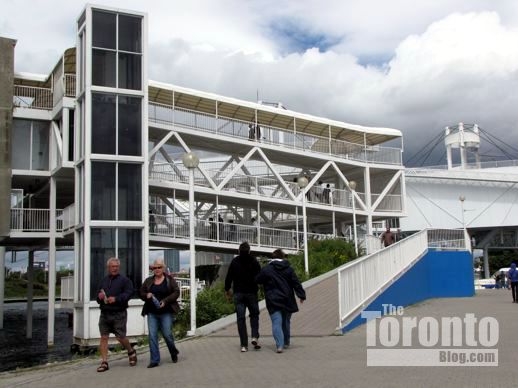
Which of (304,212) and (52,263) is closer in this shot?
(304,212)

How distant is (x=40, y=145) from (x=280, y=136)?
13.7 metres

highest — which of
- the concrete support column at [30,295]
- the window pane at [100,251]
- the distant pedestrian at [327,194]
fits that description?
the distant pedestrian at [327,194]

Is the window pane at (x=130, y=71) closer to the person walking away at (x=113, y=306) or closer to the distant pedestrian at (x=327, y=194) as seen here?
the distant pedestrian at (x=327, y=194)

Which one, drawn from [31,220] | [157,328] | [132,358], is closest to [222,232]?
[31,220]

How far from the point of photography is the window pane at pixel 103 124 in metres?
23.3

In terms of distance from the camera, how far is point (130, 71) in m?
24.5

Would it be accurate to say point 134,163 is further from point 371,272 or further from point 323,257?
point 371,272

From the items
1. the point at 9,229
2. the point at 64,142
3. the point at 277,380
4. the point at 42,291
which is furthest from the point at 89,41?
the point at 42,291

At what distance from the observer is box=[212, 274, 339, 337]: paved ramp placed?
12.3 m

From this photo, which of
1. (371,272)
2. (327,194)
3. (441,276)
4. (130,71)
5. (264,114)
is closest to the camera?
(371,272)

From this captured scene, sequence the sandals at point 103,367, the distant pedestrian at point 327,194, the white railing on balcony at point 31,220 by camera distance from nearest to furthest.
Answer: the sandals at point 103,367 < the white railing on balcony at point 31,220 < the distant pedestrian at point 327,194

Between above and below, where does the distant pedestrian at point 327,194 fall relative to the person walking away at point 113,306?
above

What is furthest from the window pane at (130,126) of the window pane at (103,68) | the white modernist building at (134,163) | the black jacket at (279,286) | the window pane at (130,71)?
the black jacket at (279,286)

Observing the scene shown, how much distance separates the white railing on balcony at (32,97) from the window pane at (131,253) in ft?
26.7
